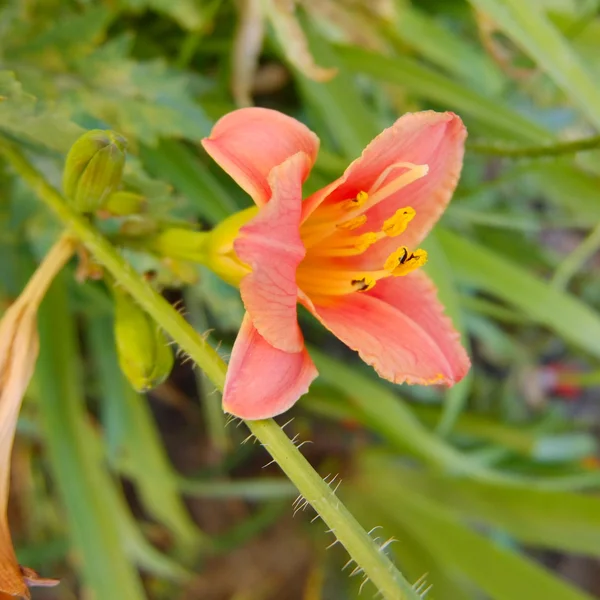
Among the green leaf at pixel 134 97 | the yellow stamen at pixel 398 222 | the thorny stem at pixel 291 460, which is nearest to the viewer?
the thorny stem at pixel 291 460

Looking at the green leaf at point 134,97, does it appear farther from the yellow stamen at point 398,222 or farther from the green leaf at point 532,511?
the green leaf at point 532,511

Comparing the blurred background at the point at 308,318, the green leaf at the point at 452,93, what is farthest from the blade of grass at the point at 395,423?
the green leaf at the point at 452,93

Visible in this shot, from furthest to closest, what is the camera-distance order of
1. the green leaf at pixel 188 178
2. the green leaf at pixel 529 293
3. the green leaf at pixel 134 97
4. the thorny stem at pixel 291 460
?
the green leaf at pixel 529 293, the green leaf at pixel 188 178, the green leaf at pixel 134 97, the thorny stem at pixel 291 460

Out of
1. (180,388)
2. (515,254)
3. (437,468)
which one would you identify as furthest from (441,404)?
(180,388)

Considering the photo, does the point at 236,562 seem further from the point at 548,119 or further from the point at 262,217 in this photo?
the point at 262,217

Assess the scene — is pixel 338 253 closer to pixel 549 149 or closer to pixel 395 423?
pixel 549 149

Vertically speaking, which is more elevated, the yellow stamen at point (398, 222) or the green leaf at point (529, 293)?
the yellow stamen at point (398, 222)

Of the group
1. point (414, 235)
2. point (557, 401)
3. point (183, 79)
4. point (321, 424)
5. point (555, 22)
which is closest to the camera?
point (414, 235)

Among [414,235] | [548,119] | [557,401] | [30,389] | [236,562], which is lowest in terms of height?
[236,562]
